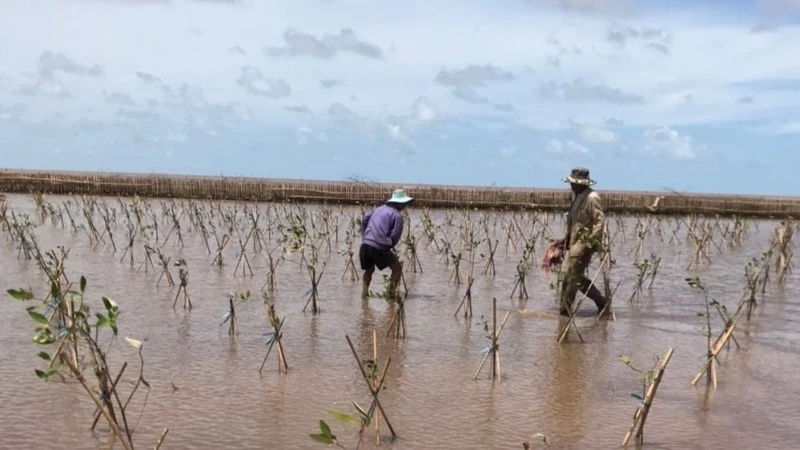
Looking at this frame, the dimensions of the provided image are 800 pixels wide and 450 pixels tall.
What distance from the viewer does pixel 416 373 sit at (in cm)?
533

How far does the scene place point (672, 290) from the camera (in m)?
9.55

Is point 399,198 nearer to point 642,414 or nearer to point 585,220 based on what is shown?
point 585,220

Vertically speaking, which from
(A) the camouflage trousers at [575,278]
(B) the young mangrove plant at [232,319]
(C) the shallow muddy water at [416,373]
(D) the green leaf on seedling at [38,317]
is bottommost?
(C) the shallow muddy water at [416,373]

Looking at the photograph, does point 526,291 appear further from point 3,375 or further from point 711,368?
point 3,375

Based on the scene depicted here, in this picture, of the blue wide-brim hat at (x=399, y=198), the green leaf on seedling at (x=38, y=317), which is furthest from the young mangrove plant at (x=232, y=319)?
the green leaf on seedling at (x=38, y=317)

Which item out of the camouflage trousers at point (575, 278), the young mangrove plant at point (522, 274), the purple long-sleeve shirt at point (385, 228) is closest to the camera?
the camouflage trousers at point (575, 278)

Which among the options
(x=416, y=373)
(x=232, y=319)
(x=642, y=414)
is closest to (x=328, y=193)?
(x=232, y=319)

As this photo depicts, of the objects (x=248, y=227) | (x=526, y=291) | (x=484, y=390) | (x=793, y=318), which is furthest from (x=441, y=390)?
(x=248, y=227)

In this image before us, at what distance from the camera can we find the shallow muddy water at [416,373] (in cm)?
419

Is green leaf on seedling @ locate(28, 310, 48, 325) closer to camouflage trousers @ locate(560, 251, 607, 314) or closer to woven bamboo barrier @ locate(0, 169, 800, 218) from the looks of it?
camouflage trousers @ locate(560, 251, 607, 314)

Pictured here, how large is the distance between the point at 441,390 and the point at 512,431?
759 mm

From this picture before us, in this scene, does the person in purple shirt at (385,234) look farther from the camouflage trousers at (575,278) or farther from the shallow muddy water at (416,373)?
the camouflage trousers at (575,278)

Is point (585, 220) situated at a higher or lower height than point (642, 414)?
higher

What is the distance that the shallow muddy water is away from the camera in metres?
4.19
